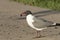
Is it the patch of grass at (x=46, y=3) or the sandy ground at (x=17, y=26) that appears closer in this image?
the sandy ground at (x=17, y=26)

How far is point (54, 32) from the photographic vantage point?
9.55 meters

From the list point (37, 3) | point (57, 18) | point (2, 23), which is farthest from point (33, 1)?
point (2, 23)

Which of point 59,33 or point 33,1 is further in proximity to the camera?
point 33,1

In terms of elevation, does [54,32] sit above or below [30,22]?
below

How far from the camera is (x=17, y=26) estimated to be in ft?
34.4

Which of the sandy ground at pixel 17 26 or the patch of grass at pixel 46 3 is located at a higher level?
the sandy ground at pixel 17 26

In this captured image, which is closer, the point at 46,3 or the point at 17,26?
the point at 17,26

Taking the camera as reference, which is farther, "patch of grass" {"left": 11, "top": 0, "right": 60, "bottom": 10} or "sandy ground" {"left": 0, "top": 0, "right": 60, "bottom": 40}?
"patch of grass" {"left": 11, "top": 0, "right": 60, "bottom": 10}

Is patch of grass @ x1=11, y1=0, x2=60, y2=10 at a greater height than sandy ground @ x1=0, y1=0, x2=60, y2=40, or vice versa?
sandy ground @ x1=0, y1=0, x2=60, y2=40

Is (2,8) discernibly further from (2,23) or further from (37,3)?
(2,23)

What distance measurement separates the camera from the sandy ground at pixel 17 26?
890 centimetres

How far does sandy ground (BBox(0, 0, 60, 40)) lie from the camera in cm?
890

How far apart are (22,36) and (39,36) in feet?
1.79

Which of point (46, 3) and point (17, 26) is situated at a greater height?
point (17, 26)
